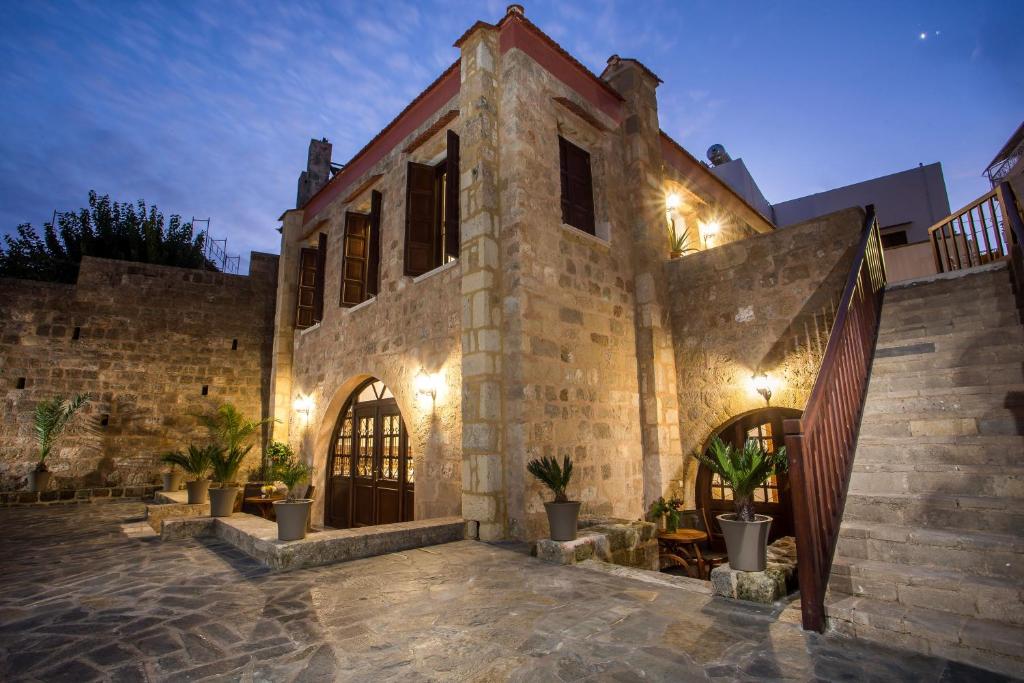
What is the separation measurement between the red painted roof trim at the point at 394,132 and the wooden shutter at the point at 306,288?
94 cm

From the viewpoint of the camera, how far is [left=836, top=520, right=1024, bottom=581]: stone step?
A: 9.27ft

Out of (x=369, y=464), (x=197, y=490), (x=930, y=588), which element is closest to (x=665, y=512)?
(x=930, y=588)

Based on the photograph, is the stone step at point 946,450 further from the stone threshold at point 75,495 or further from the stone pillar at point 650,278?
the stone threshold at point 75,495

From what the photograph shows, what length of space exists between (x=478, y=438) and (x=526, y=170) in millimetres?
3284

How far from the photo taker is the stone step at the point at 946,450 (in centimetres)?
355

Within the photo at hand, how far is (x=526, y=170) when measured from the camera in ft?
20.6

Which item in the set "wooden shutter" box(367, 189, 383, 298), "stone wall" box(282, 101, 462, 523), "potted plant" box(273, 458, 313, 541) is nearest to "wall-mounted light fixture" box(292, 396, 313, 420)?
"stone wall" box(282, 101, 462, 523)

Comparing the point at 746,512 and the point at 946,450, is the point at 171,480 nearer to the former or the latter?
the point at 746,512

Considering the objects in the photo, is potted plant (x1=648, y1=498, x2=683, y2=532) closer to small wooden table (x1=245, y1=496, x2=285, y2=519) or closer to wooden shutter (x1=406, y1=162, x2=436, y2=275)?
wooden shutter (x1=406, y1=162, x2=436, y2=275)

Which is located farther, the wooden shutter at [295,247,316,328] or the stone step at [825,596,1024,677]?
the wooden shutter at [295,247,316,328]

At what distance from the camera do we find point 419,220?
7430mm

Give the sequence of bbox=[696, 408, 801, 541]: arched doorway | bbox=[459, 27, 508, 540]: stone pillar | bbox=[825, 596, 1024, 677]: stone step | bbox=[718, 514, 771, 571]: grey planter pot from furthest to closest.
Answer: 1. bbox=[696, 408, 801, 541]: arched doorway
2. bbox=[459, 27, 508, 540]: stone pillar
3. bbox=[718, 514, 771, 571]: grey planter pot
4. bbox=[825, 596, 1024, 677]: stone step

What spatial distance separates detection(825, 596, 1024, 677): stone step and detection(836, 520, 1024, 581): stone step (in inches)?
14.6

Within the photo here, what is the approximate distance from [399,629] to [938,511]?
348 cm
